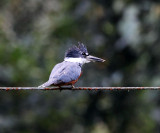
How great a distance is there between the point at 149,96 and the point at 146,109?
79 cm

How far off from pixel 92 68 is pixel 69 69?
4323mm

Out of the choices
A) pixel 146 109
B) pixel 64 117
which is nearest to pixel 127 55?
pixel 146 109

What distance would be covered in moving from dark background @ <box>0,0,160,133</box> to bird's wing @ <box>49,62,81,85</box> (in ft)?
9.81

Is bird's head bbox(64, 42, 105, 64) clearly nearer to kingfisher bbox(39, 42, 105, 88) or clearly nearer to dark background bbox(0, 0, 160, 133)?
kingfisher bbox(39, 42, 105, 88)

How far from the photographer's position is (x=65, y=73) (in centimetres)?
553

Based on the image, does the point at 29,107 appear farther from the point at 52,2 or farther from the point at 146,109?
the point at 52,2

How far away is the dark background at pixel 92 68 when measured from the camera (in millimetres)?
8984

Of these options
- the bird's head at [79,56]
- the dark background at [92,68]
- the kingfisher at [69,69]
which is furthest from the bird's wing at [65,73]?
the dark background at [92,68]

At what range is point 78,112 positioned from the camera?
404 inches

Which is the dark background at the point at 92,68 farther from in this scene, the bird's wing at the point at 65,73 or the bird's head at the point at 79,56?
the bird's wing at the point at 65,73

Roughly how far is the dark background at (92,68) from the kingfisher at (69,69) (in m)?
2.44

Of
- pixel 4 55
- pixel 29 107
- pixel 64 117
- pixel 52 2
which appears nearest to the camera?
pixel 4 55

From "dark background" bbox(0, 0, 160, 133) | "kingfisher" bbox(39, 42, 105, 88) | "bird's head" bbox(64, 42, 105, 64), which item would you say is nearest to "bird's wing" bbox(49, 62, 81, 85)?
"kingfisher" bbox(39, 42, 105, 88)

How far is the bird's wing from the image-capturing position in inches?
212
